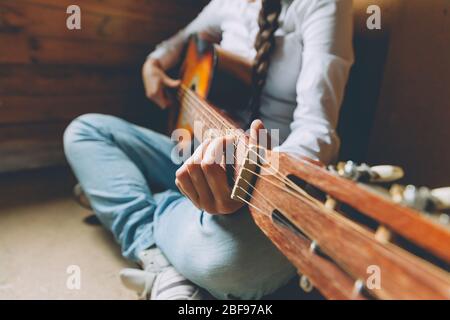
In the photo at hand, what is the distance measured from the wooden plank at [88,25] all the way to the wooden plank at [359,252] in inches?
46.0

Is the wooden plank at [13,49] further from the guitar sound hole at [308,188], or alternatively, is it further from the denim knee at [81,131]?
the guitar sound hole at [308,188]

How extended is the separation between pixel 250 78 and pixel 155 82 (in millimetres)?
459

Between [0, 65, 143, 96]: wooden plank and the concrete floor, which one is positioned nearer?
the concrete floor

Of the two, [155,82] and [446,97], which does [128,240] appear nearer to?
[155,82]

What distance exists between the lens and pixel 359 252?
0.35 metres

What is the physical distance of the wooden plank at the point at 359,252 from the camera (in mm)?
297

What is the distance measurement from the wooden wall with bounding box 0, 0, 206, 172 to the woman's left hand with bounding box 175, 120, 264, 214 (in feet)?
3.27

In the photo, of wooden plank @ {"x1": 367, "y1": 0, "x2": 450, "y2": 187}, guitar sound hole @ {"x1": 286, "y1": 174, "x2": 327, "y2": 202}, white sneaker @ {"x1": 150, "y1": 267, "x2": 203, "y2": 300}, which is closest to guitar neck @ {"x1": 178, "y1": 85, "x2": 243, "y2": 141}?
guitar sound hole @ {"x1": 286, "y1": 174, "x2": 327, "y2": 202}

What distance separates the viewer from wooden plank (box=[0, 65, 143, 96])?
50.8 inches

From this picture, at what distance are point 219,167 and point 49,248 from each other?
71 cm

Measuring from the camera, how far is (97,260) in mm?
998

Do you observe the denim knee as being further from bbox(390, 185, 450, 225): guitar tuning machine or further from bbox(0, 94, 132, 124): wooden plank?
bbox(390, 185, 450, 225): guitar tuning machine

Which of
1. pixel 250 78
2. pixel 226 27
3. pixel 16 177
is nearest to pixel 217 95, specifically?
pixel 250 78

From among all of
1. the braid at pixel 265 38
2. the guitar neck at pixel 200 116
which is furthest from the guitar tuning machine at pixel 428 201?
the braid at pixel 265 38
